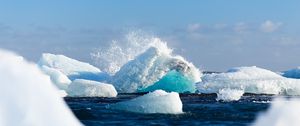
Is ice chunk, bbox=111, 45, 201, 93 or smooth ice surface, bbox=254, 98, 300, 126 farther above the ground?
ice chunk, bbox=111, 45, 201, 93

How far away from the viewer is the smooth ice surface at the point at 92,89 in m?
37.8

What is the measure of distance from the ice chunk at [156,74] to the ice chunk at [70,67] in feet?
12.2

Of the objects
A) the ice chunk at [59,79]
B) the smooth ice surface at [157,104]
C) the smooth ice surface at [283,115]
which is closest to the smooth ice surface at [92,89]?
the ice chunk at [59,79]

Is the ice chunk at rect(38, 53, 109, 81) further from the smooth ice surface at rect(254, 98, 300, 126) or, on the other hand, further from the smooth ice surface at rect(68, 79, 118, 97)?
the smooth ice surface at rect(254, 98, 300, 126)

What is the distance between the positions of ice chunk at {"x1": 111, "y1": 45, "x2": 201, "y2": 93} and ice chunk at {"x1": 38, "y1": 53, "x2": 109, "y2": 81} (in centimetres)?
373

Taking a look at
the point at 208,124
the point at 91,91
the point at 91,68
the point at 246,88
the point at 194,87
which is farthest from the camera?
the point at 91,68

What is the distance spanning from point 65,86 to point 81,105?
9.59 m

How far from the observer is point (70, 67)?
49562 millimetres

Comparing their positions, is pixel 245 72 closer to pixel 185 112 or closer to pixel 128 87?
pixel 128 87

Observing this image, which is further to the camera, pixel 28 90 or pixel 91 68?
pixel 91 68

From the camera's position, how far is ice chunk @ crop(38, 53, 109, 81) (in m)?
47.7

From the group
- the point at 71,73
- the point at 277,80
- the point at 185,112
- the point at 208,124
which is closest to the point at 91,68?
the point at 71,73

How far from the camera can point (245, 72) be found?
45.9 m

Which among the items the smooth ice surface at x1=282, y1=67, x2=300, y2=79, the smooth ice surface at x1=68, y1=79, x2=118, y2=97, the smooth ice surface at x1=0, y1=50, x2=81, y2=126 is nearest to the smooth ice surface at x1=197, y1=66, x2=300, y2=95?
the smooth ice surface at x1=68, y1=79, x2=118, y2=97
